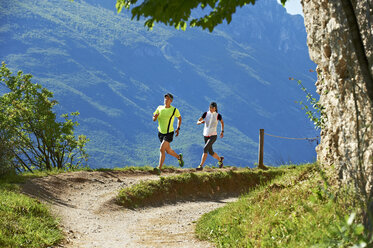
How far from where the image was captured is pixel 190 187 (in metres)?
13.1

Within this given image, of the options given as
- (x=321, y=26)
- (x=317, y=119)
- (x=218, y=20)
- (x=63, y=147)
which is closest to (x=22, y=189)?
(x=218, y=20)

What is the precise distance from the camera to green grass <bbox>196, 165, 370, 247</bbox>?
4.91 meters

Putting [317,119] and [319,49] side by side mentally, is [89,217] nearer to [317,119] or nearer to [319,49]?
[317,119]

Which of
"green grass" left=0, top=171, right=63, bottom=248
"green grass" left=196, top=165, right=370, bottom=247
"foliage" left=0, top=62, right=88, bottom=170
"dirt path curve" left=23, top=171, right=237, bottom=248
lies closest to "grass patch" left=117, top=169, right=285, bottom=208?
"dirt path curve" left=23, top=171, right=237, bottom=248

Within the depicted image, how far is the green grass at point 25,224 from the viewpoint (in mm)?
6648

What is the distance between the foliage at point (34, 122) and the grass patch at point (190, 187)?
8.42 metres

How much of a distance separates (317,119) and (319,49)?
2461 millimetres

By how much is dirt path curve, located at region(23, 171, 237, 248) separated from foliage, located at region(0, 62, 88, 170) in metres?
6.16

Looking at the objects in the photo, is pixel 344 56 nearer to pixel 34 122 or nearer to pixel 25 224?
pixel 25 224

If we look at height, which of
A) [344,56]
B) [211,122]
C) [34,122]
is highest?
[211,122]

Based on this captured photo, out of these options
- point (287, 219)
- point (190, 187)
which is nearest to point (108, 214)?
point (190, 187)

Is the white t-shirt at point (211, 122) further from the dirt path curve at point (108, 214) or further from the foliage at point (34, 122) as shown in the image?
the foliage at point (34, 122)

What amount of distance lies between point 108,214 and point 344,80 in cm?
685

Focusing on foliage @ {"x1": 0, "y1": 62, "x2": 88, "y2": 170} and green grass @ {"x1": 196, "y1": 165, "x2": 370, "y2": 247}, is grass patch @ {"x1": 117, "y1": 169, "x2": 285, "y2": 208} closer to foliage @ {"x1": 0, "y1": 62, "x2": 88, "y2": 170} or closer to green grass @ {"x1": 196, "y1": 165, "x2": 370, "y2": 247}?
green grass @ {"x1": 196, "y1": 165, "x2": 370, "y2": 247}
